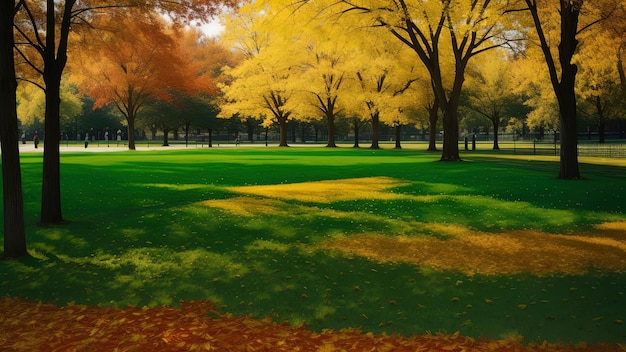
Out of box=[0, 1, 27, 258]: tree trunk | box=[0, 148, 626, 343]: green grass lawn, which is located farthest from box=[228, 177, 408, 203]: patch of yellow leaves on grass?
box=[0, 1, 27, 258]: tree trunk

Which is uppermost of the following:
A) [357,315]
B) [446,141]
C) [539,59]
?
[539,59]

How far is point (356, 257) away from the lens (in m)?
8.80

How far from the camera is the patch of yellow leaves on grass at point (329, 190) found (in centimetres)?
1520

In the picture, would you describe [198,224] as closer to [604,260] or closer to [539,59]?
[604,260]

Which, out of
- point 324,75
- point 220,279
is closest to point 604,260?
point 220,279

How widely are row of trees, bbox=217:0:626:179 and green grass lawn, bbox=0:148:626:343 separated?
28.0 feet

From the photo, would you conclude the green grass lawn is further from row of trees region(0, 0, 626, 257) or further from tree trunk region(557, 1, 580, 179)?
tree trunk region(557, 1, 580, 179)

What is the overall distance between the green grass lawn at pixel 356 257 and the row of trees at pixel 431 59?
28.0ft

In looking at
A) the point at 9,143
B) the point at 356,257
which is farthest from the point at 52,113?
the point at 356,257

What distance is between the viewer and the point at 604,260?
857 cm

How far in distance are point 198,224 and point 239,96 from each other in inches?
1647

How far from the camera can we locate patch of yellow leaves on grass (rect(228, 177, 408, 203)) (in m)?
15.2

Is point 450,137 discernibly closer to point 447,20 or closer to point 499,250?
point 447,20

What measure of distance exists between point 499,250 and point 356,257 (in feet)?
8.37
